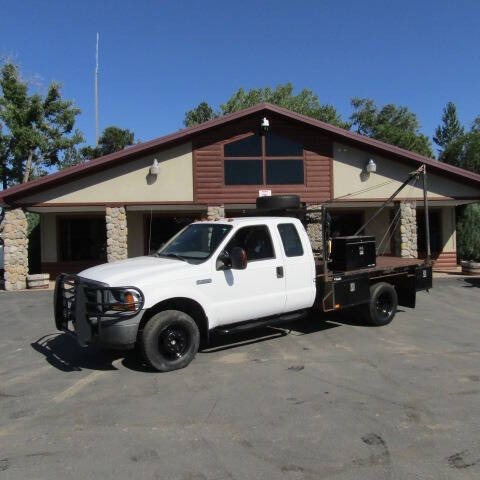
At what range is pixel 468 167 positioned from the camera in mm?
40375

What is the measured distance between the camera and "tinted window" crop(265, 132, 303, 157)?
16.3 m

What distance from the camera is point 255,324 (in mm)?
6809

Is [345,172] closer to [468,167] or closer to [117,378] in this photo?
[117,378]

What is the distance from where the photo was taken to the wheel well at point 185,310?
605cm

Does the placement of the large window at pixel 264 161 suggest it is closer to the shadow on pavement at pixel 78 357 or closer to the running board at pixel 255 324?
the running board at pixel 255 324

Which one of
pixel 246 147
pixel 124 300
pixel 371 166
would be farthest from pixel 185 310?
pixel 371 166

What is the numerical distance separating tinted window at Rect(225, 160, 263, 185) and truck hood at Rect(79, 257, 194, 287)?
9.71 m

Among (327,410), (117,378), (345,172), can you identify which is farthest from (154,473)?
(345,172)

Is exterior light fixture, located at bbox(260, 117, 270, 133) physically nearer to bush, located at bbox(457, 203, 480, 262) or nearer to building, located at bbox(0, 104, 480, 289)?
building, located at bbox(0, 104, 480, 289)

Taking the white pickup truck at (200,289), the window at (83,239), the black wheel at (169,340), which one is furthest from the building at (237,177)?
the black wheel at (169,340)

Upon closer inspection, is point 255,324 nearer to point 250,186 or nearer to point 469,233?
point 250,186

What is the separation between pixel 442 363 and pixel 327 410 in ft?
7.65

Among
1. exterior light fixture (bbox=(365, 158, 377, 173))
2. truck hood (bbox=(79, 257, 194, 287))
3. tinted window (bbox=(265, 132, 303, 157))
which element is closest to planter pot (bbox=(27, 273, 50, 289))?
tinted window (bbox=(265, 132, 303, 157))

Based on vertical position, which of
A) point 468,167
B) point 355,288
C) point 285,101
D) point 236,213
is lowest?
point 355,288
